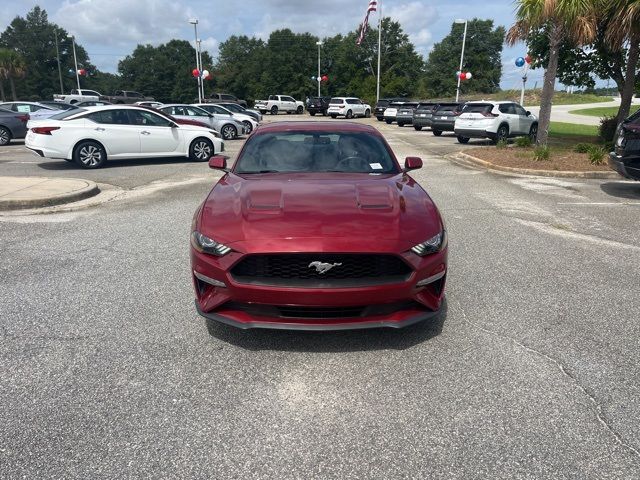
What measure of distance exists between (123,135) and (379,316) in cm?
1135

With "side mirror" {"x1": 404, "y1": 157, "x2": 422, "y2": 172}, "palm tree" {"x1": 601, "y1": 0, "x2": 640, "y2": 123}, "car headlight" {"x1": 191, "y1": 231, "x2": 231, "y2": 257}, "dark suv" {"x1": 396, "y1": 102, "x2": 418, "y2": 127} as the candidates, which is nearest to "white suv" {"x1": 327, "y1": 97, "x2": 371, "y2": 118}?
"dark suv" {"x1": 396, "y1": 102, "x2": 418, "y2": 127}

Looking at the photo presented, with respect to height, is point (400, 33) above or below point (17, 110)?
above

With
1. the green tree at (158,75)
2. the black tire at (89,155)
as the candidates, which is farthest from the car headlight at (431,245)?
the green tree at (158,75)

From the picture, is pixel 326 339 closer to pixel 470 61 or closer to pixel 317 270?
pixel 317 270

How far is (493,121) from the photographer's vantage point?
62.8 feet

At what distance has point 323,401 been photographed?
2896 millimetres

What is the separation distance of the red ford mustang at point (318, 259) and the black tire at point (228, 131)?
19.4 metres

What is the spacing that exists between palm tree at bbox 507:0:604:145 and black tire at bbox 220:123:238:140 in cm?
1283

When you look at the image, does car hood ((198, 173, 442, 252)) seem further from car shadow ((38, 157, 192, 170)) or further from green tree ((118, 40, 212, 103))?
green tree ((118, 40, 212, 103))

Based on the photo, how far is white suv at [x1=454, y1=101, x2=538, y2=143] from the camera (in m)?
19.3

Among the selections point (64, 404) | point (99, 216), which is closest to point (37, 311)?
point (64, 404)

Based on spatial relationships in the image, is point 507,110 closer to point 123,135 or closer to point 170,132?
point 170,132

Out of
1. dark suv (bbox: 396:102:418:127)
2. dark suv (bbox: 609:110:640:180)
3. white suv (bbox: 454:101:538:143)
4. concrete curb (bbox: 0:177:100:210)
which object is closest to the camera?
concrete curb (bbox: 0:177:100:210)

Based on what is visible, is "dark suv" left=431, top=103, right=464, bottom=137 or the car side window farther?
"dark suv" left=431, top=103, right=464, bottom=137
